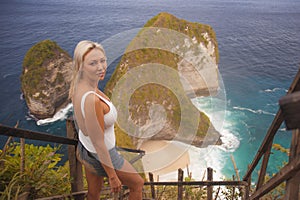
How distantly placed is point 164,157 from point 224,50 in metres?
36.0

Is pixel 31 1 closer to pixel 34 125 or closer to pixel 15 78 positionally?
pixel 15 78

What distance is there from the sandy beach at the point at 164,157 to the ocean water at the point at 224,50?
133 cm

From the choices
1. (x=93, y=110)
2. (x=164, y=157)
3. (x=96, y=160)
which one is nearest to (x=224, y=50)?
(x=164, y=157)

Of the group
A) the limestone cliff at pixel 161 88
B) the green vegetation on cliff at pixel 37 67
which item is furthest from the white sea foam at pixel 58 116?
the limestone cliff at pixel 161 88

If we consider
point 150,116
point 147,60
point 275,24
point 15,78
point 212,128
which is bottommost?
point 212,128

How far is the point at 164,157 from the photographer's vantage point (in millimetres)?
29766

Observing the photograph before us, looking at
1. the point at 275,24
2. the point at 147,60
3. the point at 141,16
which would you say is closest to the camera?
the point at 147,60

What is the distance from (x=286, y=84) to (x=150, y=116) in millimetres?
26831

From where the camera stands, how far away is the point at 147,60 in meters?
34.4

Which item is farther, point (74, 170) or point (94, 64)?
point (74, 170)

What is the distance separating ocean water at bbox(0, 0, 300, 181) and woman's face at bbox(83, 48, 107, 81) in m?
15.5

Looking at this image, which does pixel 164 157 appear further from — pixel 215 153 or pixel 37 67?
pixel 37 67

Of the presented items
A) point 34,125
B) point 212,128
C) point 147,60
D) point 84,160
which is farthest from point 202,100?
point 84,160

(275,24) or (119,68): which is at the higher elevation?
(275,24)
